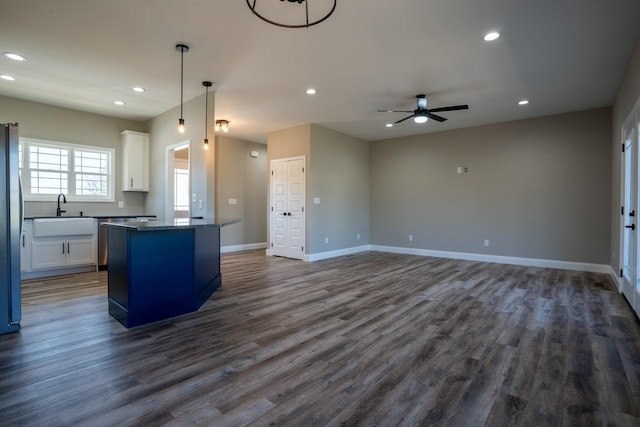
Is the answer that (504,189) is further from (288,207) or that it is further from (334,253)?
(288,207)

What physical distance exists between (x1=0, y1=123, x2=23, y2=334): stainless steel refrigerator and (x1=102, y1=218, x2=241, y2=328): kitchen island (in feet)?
2.39

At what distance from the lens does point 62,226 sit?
16.6ft

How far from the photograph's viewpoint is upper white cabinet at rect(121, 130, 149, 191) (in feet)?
20.9

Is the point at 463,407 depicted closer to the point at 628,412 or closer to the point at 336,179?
the point at 628,412

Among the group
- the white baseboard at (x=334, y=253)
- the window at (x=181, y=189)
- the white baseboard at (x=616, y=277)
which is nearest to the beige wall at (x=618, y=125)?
the white baseboard at (x=616, y=277)

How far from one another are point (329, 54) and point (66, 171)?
544 centimetres

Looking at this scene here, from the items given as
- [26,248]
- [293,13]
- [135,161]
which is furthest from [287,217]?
[293,13]

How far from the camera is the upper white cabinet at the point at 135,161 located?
6367mm

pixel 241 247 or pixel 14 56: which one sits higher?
pixel 14 56

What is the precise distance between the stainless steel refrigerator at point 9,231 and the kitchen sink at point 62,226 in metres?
2.49

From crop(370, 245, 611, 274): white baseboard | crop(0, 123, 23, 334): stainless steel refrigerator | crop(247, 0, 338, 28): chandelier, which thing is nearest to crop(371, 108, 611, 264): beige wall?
crop(370, 245, 611, 274): white baseboard

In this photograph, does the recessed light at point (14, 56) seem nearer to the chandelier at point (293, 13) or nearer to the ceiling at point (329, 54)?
the ceiling at point (329, 54)

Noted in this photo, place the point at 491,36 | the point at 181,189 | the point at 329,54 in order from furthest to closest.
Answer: the point at 181,189, the point at 329,54, the point at 491,36

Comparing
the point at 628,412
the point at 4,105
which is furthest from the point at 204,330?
the point at 4,105
